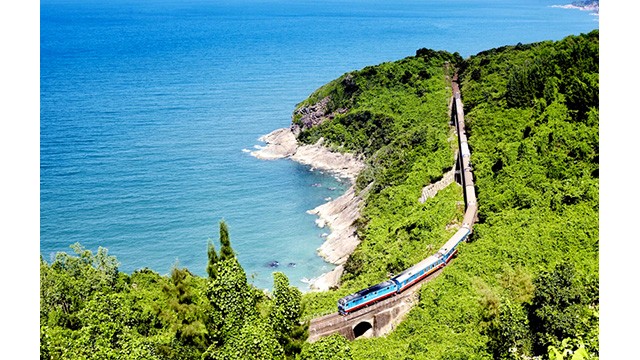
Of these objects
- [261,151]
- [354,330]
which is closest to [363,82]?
[261,151]

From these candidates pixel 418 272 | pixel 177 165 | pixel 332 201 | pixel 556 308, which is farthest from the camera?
pixel 177 165

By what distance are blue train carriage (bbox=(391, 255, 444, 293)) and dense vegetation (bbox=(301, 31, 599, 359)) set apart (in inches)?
82.8

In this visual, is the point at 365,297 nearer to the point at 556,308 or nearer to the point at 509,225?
the point at 509,225

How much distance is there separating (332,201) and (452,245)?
31558 mm

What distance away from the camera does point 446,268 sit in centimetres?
3941

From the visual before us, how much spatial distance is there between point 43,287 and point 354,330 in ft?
67.8

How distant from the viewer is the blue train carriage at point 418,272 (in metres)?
39.2

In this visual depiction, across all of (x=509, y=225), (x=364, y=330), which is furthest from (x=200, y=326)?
(x=509, y=225)

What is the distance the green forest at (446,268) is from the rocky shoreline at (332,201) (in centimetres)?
219

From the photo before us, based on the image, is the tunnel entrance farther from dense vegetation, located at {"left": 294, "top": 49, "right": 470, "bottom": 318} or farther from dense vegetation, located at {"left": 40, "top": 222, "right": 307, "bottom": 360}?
dense vegetation, located at {"left": 40, "top": 222, "right": 307, "bottom": 360}

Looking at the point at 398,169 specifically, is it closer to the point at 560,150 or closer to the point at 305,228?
the point at 305,228

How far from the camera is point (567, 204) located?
42.3 meters

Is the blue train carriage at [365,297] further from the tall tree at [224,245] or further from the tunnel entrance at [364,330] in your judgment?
the tall tree at [224,245]

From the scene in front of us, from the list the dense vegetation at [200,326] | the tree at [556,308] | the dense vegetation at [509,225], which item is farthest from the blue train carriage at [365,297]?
the tree at [556,308]
